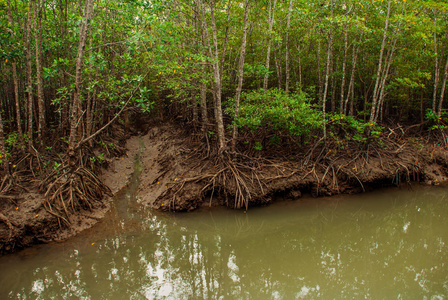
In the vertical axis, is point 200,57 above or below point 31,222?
above

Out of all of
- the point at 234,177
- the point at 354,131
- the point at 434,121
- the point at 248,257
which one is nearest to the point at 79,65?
the point at 234,177

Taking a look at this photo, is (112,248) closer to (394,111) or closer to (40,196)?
(40,196)

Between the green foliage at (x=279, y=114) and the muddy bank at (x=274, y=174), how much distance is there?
988 mm

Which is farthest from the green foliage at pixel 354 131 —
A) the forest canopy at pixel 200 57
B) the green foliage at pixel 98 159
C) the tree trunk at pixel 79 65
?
the green foliage at pixel 98 159

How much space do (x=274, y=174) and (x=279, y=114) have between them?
1627 mm

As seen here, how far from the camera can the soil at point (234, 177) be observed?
5602 mm

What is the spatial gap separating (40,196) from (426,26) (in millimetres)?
10623

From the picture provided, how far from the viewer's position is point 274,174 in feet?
25.4

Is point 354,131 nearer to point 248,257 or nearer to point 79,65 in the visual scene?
point 248,257

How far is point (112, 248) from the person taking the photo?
5.34 meters

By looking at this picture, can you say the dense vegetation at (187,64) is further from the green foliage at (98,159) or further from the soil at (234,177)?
the soil at (234,177)

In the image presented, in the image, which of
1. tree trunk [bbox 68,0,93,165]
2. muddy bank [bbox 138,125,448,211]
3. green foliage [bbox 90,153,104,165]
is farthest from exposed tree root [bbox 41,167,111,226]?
muddy bank [bbox 138,125,448,211]

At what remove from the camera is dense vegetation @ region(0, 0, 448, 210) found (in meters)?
6.30

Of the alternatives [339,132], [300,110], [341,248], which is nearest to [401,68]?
[339,132]
